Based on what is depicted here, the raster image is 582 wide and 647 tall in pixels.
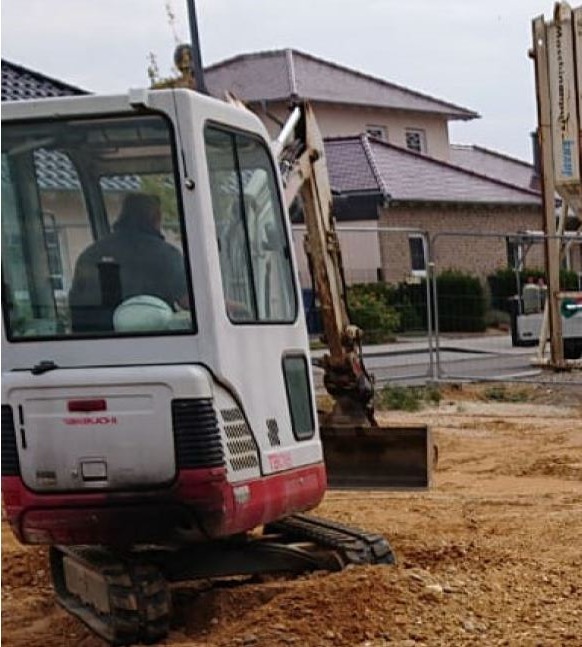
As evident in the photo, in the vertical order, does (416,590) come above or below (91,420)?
below

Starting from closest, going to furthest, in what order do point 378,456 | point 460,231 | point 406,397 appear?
point 378,456, point 406,397, point 460,231

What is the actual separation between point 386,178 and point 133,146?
3184 centimetres

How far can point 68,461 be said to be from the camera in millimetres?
5859

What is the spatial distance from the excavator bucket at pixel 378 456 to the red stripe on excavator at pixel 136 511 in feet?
10.0

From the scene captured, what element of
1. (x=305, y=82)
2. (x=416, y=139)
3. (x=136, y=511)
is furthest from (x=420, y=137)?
(x=136, y=511)

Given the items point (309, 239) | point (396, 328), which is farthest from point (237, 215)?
point (396, 328)

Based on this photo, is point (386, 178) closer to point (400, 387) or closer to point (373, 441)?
point (400, 387)

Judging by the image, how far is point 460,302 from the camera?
21.9 metres

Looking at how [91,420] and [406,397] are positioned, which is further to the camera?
[406,397]

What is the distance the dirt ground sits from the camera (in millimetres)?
5852

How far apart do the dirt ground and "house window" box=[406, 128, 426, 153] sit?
3849 cm

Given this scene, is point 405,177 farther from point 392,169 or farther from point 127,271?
point 127,271

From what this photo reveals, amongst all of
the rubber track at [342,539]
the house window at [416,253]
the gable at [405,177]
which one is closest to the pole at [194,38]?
the house window at [416,253]

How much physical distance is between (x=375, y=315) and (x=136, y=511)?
1464 cm
